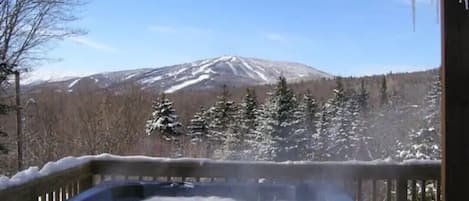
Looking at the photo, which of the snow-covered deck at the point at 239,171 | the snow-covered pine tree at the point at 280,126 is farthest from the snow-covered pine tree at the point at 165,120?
the snow-covered deck at the point at 239,171

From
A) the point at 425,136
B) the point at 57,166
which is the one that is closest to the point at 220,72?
the point at 425,136

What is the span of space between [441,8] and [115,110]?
12.3 m

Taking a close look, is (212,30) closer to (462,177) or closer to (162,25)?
(162,25)

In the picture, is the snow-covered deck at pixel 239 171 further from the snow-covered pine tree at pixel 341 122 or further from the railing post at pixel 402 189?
the snow-covered pine tree at pixel 341 122

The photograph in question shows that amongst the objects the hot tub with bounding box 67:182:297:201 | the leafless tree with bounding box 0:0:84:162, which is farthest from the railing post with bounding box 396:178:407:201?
the leafless tree with bounding box 0:0:84:162

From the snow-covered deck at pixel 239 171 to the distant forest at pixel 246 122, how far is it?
6.72 m

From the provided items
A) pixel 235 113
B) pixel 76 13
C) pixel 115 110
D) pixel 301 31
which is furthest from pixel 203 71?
pixel 76 13

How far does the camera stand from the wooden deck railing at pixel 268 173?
9.56ft

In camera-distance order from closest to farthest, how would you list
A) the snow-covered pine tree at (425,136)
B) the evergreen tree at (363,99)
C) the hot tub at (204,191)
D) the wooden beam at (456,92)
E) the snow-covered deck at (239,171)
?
the wooden beam at (456,92) < the hot tub at (204,191) < the snow-covered deck at (239,171) < the snow-covered pine tree at (425,136) < the evergreen tree at (363,99)

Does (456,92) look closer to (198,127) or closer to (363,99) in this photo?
(363,99)

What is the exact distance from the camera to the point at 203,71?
41.1 m

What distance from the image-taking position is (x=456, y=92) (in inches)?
66.9

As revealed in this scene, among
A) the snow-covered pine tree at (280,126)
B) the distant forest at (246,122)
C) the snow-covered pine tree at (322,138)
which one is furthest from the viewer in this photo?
the snow-covered pine tree at (322,138)

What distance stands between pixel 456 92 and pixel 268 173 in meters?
1.46
